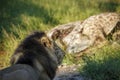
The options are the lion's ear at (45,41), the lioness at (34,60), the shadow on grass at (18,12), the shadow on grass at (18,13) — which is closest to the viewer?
the lioness at (34,60)

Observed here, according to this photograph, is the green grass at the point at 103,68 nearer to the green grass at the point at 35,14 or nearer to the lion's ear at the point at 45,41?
the lion's ear at the point at 45,41

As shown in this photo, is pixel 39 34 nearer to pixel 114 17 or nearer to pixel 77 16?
pixel 114 17

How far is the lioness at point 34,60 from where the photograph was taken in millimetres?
4855

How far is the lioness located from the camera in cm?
486

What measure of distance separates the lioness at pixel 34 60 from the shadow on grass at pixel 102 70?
2161mm

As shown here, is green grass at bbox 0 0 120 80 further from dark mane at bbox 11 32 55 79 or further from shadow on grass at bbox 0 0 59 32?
dark mane at bbox 11 32 55 79

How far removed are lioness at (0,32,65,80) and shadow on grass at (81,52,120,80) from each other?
7.09ft

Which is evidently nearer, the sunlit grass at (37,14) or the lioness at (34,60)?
the lioness at (34,60)

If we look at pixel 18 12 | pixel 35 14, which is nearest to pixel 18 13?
pixel 18 12

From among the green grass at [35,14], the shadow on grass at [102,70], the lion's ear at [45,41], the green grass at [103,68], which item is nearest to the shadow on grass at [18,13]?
→ the green grass at [35,14]

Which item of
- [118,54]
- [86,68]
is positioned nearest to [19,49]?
[86,68]

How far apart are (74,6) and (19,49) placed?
27.7 ft

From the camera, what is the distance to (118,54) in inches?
339

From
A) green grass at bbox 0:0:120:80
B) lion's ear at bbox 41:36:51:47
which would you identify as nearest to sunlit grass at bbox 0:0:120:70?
green grass at bbox 0:0:120:80
